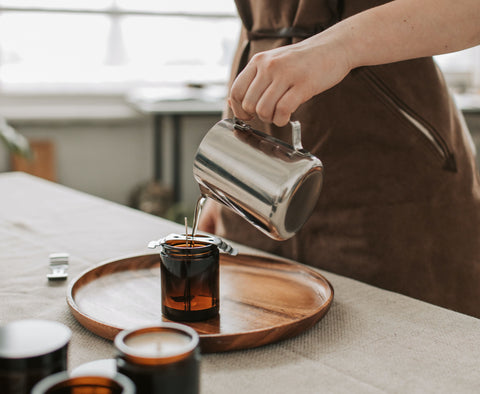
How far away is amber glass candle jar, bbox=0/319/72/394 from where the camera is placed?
0.42 metres

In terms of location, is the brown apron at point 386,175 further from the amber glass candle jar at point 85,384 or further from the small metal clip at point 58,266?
the amber glass candle jar at point 85,384

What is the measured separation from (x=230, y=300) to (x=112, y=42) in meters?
2.79

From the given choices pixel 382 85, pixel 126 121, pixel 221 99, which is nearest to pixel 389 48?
pixel 382 85

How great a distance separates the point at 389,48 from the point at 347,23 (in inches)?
2.5

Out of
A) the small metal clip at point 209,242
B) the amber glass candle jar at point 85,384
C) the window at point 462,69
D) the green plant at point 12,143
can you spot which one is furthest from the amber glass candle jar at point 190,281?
the window at point 462,69

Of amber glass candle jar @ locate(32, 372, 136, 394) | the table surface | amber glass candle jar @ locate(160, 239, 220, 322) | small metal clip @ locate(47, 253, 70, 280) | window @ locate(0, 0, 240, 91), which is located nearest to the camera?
amber glass candle jar @ locate(32, 372, 136, 394)

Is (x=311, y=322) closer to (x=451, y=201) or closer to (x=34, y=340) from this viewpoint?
(x=34, y=340)

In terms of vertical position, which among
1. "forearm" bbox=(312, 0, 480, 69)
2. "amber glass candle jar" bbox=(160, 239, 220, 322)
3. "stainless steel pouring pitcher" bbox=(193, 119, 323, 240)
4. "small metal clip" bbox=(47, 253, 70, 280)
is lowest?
"small metal clip" bbox=(47, 253, 70, 280)

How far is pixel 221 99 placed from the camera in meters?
2.98

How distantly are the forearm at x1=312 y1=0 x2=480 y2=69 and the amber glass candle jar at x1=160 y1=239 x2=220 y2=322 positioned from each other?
301mm

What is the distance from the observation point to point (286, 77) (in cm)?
69

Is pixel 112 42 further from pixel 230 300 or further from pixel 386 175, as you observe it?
pixel 230 300

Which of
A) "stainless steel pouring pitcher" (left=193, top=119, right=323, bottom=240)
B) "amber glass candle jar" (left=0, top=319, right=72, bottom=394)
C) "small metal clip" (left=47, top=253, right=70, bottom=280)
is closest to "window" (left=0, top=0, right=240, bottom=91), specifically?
"small metal clip" (left=47, top=253, right=70, bottom=280)

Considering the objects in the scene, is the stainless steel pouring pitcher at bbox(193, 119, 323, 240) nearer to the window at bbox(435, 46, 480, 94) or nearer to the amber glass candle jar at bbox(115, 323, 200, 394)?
the amber glass candle jar at bbox(115, 323, 200, 394)
